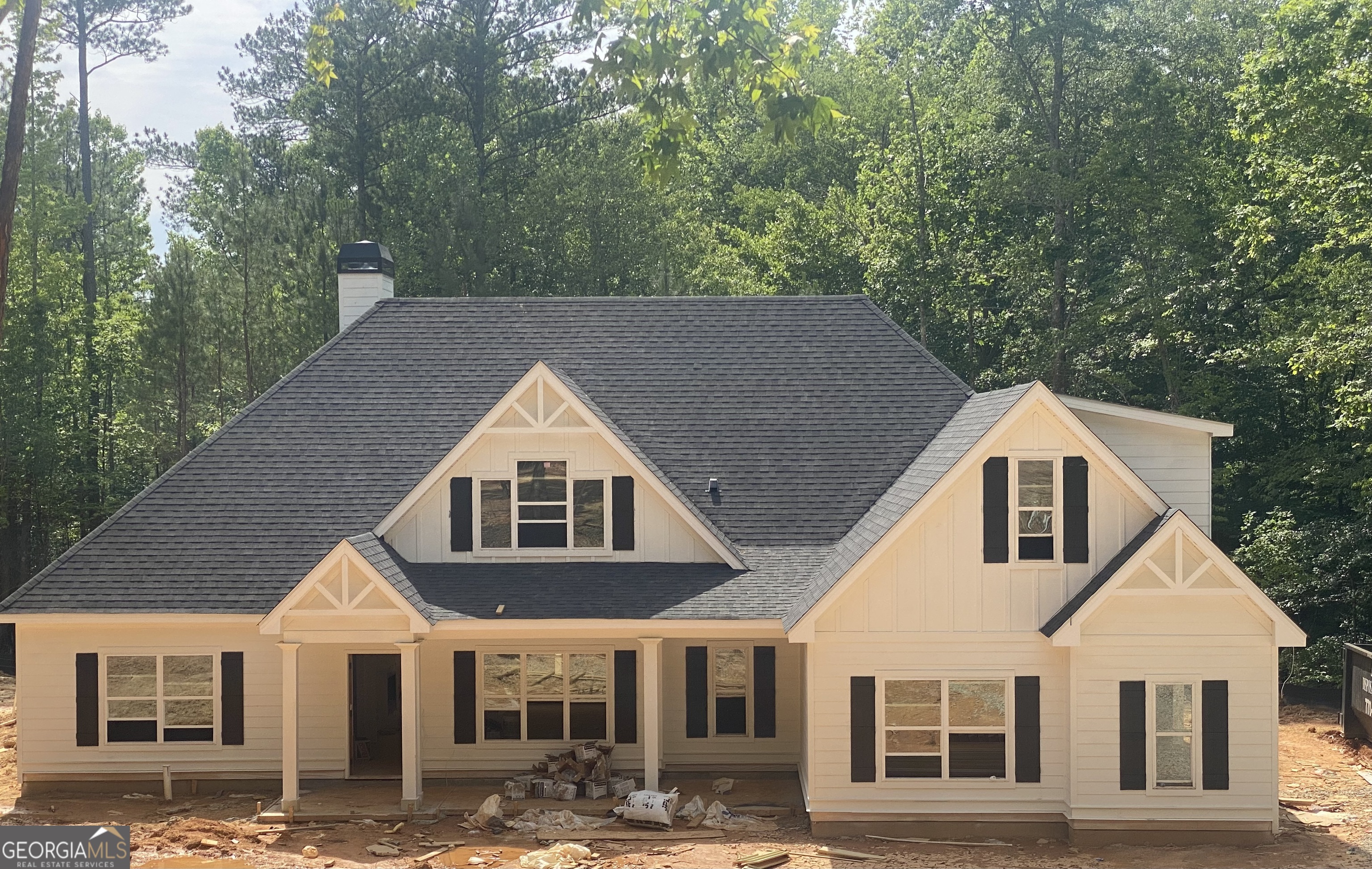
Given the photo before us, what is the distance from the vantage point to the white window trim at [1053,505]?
1432cm

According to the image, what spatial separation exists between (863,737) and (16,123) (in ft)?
41.0

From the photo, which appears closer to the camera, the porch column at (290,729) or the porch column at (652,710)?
the porch column at (290,729)

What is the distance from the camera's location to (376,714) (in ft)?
60.3

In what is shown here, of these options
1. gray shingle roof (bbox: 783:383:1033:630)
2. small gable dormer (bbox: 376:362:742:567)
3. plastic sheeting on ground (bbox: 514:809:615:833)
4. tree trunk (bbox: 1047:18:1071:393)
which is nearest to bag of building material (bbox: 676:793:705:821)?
plastic sheeting on ground (bbox: 514:809:615:833)

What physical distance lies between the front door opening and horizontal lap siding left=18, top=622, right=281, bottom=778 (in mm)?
1452

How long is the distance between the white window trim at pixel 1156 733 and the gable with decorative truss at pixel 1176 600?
22.2 inches

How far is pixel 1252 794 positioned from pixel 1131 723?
1653 mm

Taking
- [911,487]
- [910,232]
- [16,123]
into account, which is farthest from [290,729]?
[910,232]

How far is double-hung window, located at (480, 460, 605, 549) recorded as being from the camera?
16859mm

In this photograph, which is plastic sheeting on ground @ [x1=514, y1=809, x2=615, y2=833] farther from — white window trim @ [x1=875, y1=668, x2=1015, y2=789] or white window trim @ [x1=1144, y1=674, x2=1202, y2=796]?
white window trim @ [x1=1144, y1=674, x2=1202, y2=796]

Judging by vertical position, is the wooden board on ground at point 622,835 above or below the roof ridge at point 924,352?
below

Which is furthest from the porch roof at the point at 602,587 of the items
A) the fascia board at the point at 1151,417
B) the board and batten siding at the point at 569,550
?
the fascia board at the point at 1151,417

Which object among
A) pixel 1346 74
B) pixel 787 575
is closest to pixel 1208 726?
pixel 787 575

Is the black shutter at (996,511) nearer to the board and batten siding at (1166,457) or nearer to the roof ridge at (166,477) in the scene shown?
the board and batten siding at (1166,457)
